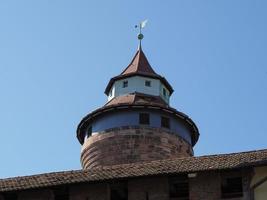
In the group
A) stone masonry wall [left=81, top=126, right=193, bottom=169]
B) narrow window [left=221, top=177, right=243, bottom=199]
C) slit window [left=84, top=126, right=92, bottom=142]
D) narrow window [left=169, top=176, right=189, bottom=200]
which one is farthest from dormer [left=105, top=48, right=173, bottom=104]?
narrow window [left=221, top=177, right=243, bottom=199]

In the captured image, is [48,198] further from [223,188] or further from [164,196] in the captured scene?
[223,188]

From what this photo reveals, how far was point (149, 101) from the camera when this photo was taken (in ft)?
142

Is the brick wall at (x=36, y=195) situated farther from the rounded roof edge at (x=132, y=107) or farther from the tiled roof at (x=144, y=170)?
the rounded roof edge at (x=132, y=107)

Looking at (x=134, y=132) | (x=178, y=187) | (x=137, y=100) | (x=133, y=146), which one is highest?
(x=137, y=100)

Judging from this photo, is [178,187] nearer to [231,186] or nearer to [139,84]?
[231,186]

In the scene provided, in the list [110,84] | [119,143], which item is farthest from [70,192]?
[110,84]

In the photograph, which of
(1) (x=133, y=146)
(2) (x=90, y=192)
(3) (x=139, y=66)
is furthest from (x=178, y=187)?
(3) (x=139, y=66)

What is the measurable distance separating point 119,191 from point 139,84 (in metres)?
15.3

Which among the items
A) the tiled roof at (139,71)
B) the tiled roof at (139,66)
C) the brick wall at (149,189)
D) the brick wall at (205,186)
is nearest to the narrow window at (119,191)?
the brick wall at (149,189)

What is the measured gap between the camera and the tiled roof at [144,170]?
96.6ft

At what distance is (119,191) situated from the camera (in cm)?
3064

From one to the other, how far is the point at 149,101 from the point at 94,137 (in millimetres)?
3433

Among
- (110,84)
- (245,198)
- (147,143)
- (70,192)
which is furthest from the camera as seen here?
(110,84)

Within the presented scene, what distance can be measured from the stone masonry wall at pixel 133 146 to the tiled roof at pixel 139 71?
445cm
